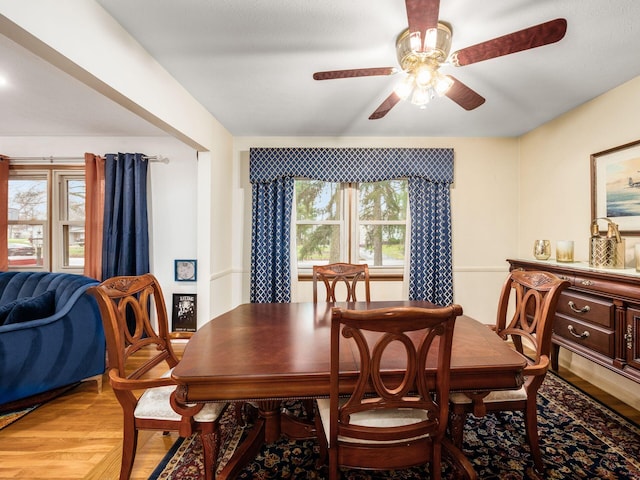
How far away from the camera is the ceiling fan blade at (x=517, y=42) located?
1.21m

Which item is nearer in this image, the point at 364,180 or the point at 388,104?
the point at 388,104

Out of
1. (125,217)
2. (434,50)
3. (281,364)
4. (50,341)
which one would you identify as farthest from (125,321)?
(125,217)

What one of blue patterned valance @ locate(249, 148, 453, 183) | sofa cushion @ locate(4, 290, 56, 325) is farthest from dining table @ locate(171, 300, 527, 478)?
blue patterned valance @ locate(249, 148, 453, 183)

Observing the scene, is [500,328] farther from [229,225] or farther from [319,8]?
[229,225]

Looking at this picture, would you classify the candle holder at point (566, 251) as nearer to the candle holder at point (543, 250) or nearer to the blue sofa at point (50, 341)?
the candle holder at point (543, 250)

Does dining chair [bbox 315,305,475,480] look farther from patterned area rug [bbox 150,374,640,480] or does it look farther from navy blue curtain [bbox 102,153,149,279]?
navy blue curtain [bbox 102,153,149,279]

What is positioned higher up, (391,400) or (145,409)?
(391,400)

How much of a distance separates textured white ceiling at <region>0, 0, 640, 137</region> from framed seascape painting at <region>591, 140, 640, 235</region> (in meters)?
0.52

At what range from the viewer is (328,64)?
2059 mm

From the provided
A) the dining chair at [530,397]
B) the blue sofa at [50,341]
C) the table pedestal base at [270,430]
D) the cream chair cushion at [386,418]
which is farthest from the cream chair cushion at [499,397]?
the blue sofa at [50,341]

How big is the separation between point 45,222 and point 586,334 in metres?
5.41

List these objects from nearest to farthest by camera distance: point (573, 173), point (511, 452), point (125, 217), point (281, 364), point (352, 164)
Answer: point (281, 364) → point (511, 452) → point (573, 173) → point (125, 217) → point (352, 164)

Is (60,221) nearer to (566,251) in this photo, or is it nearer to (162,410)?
(162,410)

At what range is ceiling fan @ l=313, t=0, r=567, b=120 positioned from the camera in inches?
48.6
